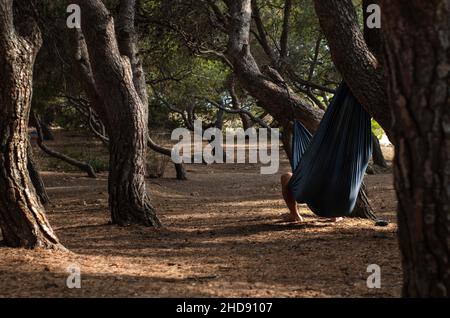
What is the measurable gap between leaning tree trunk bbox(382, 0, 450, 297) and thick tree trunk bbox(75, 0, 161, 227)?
435cm

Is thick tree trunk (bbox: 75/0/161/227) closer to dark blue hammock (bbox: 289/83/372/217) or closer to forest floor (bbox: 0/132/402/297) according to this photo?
forest floor (bbox: 0/132/402/297)

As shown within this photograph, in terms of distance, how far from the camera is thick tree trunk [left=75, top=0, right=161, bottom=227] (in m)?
6.49

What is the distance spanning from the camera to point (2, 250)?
4.60 metres

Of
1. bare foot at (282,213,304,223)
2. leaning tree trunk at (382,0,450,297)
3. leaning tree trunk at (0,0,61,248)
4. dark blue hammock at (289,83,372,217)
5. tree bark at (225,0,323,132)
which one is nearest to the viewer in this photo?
leaning tree trunk at (382,0,450,297)

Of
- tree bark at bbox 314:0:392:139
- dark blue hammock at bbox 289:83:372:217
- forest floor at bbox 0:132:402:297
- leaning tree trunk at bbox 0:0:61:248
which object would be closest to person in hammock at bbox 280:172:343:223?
forest floor at bbox 0:132:402:297

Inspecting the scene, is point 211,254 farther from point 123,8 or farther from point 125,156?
point 123,8

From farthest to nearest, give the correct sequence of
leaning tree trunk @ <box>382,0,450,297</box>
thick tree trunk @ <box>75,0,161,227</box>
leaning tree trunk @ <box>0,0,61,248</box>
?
thick tree trunk @ <box>75,0,161,227</box> < leaning tree trunk @ <box>0,0,61,248</box> < leaning tree trunk @ <box>382,0,450,297</box>

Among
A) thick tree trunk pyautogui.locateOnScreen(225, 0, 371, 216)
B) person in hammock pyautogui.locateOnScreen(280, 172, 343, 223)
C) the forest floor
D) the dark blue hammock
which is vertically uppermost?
thick tree trunk pyautogui.locateOnScreen(225, 0, 371, 216)

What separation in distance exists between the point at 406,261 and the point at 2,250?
303 cm

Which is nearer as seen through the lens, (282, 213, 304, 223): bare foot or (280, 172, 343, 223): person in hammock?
(280, 172, 343, 223): person in hammock

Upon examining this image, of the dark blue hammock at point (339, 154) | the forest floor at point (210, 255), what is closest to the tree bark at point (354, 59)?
the dark blue hammock at point (339, 154)

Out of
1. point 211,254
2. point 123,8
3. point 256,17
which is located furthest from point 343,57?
point 256,17

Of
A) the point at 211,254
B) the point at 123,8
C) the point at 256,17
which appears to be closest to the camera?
the point at 211,254

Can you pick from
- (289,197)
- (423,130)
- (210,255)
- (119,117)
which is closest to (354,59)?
(289,197)
